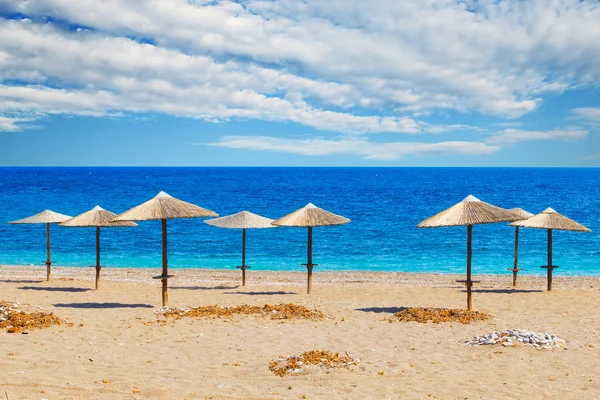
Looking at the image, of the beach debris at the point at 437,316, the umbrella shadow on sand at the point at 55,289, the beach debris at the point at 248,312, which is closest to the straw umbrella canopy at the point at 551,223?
the beach debris at the point at 437,316

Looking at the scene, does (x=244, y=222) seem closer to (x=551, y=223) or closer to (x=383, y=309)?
(x=383, y=309)

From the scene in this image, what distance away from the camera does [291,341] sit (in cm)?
1021

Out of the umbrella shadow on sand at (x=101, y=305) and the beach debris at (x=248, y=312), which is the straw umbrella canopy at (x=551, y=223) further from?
the umbrella shadow on sand at (x=101, y=305)

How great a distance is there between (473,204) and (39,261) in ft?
80.3

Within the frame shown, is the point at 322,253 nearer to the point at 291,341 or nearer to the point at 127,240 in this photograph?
the point at 127,240

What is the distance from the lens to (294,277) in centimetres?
2230

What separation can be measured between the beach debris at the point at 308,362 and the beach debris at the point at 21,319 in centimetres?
576

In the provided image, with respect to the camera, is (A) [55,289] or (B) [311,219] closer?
(B) [311,219]

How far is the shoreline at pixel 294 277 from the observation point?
2011 cm

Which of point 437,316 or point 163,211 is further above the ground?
point 163,211

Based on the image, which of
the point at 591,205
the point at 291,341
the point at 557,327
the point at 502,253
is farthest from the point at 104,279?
the point at 591,205

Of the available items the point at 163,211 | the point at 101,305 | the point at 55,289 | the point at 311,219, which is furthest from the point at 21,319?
the point at 311,219

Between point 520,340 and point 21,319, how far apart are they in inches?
416

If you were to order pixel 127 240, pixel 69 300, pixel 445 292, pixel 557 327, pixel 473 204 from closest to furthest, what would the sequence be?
pixel 557 327 < pixel 473 204 < pixel 69 300 < pixel 445 292 < pixel 127 240
